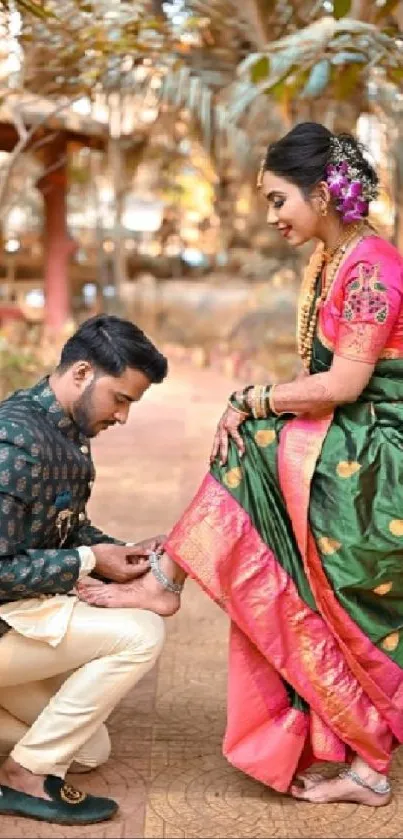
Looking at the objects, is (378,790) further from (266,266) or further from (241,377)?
(266,266)

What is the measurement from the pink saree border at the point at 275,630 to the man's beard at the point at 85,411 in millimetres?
282

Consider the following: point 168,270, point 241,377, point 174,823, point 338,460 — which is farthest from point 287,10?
point 168,270

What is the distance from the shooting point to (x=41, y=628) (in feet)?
7.56

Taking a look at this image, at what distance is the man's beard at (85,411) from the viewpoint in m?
2.33

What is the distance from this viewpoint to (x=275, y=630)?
241 cm

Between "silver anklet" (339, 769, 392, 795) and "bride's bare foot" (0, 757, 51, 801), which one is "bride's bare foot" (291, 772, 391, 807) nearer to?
"silver anklet" (339, 769, 392, 795)

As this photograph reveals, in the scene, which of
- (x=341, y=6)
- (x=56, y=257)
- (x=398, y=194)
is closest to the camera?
(x=341, y=6)

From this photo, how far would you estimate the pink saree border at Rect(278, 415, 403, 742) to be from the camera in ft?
7.84

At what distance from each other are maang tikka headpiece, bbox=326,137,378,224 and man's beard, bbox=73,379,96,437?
2.15 feet

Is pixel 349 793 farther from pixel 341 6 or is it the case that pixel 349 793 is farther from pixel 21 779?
pixel 341 6

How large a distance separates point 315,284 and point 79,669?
0.99 meters

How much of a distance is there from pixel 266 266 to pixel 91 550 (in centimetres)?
1194

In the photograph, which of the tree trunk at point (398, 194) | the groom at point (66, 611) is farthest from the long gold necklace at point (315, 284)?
A: the tree trunk at point (398, 194)

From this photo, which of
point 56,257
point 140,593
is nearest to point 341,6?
point 140,593
